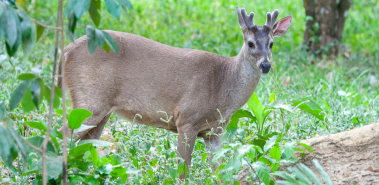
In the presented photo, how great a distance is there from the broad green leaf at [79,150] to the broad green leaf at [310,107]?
6.48ft

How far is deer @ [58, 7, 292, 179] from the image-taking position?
4.35 m

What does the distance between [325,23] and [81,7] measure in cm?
677

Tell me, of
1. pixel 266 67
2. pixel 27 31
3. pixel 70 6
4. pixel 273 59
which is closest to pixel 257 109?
pixel 266 67

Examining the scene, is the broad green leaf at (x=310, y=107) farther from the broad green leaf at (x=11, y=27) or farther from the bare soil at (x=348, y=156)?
the broad green leaf at (x=11, y=27)

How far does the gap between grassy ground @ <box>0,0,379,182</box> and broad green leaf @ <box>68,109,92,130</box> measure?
21.1 inches

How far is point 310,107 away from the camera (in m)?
4.54

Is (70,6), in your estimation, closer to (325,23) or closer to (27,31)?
(27,31)

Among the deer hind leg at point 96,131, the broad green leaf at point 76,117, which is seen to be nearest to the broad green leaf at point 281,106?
the deer hind leg at point 96,131

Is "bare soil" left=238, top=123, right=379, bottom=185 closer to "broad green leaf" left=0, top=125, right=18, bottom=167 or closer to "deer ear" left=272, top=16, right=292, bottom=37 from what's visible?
"deer ear" left=272, top=16, right=292, bottom=37

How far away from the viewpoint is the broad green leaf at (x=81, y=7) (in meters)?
2.45

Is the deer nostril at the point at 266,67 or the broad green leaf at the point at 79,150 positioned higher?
the deer nostril at the point at 266,67

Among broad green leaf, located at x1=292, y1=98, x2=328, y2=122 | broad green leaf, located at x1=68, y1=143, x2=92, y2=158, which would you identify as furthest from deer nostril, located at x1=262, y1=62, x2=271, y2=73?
broad green leaf, located at x1=68, y1=143, x2=92, y2=158

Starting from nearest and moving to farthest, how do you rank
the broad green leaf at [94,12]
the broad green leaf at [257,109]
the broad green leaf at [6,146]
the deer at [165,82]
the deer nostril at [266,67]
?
the broad green leaf at [6,146] → the broad green leaf at [94,12] → the deer nostril at [266,67] → the deer at [165,82] → the broad green leaf at [257,109]

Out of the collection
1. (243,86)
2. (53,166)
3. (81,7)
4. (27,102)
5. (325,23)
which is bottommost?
(53,166)
